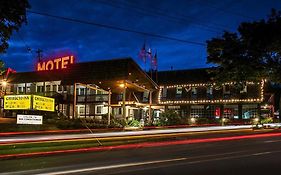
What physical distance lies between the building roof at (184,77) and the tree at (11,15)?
124 ft

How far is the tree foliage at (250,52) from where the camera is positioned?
102 feet

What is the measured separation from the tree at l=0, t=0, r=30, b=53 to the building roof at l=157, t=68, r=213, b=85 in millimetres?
37946

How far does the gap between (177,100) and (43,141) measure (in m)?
31.7

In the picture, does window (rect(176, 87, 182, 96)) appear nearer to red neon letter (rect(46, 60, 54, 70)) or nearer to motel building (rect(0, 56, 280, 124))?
motel building (rect(0, 56, 280, 124))

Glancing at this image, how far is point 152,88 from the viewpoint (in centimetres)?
3641

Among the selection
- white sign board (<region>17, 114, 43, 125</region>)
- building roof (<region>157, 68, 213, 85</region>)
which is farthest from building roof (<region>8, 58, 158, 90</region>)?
building roof (<region>157, 68, 213, 85</region>)

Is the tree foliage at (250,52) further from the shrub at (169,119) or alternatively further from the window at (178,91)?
the window at (178,91)

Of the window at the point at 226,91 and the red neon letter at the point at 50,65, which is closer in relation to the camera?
the window at the point at 226,91

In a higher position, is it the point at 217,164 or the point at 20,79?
the point at 20,79

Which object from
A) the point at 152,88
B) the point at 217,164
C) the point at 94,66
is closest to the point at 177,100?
the point at 152,88

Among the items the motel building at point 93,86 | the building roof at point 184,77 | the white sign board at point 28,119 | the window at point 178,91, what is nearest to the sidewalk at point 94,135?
the white sign board at point 28,119

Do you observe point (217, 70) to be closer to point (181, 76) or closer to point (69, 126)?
point (69, 126)

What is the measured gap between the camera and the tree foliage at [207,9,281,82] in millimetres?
31156

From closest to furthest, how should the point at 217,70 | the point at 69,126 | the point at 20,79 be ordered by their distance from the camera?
1. the point at 69,126
2. the point at 217,70
3. the point at 20,79
